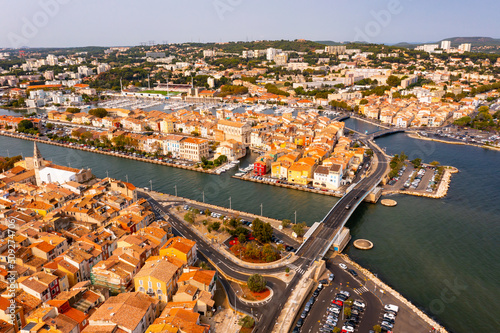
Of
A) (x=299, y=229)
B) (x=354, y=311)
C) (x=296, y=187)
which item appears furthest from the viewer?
(x=296, y=187)

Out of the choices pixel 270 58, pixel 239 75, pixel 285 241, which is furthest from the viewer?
pixel 270 58

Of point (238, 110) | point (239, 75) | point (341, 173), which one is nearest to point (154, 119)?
point (238, 110)

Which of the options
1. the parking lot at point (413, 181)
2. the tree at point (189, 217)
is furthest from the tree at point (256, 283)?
the parking lot at point (413, 181)

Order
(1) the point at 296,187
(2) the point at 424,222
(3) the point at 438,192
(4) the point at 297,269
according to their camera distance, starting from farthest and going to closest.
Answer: (1) the point at 296,187
(3) the point at 438,192
(2) the point at 424,222
(4) the point at 297,269

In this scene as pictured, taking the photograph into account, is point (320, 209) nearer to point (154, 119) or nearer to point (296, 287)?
point (296, 287)

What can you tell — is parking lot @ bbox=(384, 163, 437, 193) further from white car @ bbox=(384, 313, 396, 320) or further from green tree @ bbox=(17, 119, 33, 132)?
green tree @ bbox=(17, 119, 33, 132)

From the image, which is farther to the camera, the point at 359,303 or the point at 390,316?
the point at 359,303

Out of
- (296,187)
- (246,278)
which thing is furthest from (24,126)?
(246,278)

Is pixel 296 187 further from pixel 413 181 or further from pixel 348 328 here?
pixel 348 328
